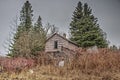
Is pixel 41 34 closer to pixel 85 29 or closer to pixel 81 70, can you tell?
pixel 85 29

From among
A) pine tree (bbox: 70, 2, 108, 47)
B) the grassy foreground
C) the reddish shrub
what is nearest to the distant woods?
pine tree (bbox: 70, 2, 108, 47)

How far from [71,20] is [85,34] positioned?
4.62 meters

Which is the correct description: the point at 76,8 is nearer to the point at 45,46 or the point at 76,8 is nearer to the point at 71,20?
the point at 71,20

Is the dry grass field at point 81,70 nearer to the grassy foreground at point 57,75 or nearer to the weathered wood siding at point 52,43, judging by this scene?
the grassy foreground at point 57,75

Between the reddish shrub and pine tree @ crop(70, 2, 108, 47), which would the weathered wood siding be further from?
the reddish shrub

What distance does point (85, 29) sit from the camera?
23.9m

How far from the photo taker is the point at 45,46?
21938 mm

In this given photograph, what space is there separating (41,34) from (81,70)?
1632 centimetres

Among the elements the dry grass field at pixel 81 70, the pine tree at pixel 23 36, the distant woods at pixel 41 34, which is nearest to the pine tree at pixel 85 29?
the distant woods at pixel 41 34

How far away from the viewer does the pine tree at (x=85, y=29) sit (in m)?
22.7

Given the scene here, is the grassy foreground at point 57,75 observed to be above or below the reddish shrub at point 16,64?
below

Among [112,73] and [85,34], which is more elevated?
[85,34]

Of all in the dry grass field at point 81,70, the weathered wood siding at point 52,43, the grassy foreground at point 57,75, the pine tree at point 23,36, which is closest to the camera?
the grassy foreground at point 57,75

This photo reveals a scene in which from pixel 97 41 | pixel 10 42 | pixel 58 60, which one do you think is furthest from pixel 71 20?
pixel 58 60
